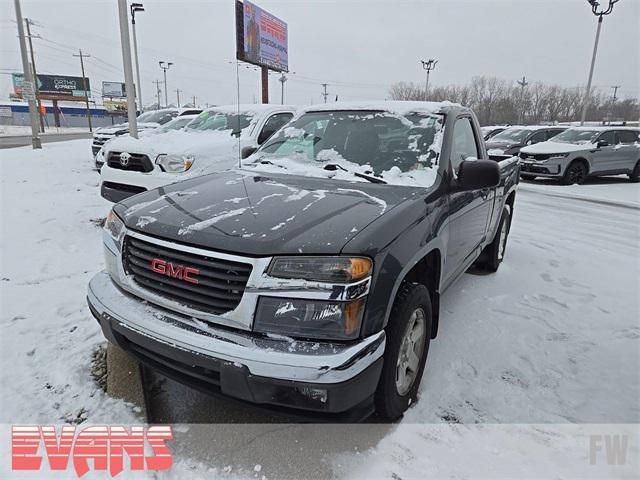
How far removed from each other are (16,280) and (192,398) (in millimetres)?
2584

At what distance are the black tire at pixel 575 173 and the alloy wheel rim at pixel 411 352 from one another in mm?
11956

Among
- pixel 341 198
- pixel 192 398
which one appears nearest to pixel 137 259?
pixel 192 398

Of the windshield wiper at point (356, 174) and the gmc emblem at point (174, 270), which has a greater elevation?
the windshield wiper at point (356, 174)

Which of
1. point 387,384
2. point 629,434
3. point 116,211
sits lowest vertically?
point 629,434

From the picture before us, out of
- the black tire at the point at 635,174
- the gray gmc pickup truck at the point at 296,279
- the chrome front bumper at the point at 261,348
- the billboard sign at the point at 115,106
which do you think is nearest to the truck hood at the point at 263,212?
the gray gmc pickup truck at the point at 296,279

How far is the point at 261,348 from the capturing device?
1.78 metres

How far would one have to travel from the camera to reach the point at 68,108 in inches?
2906

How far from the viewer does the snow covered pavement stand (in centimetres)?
219

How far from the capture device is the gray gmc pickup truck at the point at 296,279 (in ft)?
5.92

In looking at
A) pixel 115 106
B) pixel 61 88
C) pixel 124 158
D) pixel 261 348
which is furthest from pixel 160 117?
pixel 61 88

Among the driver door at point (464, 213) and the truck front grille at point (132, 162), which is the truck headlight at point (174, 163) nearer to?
the truck front grille at point (132, 162)

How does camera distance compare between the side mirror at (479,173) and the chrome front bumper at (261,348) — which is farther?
the side mirror at (479,173)

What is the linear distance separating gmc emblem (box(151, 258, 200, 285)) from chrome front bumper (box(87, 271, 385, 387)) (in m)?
0.19

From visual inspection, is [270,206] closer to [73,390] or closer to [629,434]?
[73,390]
